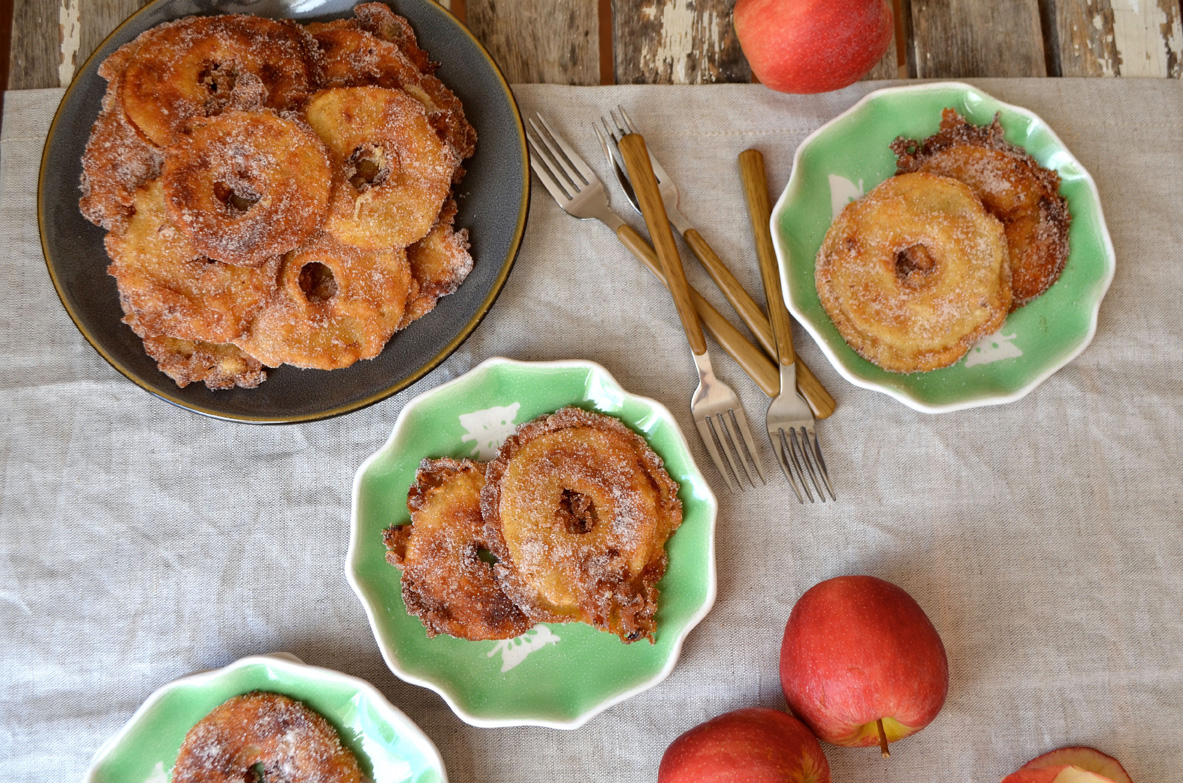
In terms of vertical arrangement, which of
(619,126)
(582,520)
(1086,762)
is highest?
(619,126)

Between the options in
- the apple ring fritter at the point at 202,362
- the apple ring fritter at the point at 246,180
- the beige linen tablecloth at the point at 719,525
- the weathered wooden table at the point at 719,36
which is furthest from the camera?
the weathered wooden table at the point at 719,36

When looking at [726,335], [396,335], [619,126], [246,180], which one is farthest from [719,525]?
[246,180]

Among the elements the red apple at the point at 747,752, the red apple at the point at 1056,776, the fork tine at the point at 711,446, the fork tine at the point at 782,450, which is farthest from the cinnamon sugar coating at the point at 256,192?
the red apple at the point at 1056,776

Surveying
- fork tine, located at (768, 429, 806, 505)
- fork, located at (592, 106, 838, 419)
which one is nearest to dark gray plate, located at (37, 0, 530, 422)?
Result: fork, located at (592, 106, 838, 419)

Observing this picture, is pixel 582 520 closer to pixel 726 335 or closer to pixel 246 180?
pixel 726 335

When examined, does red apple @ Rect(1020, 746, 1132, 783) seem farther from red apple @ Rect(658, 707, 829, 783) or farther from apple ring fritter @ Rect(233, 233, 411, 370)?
apple ring fritter @ Rect(233, 233, 411, 370)

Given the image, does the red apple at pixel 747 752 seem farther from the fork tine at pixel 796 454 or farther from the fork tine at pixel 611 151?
the fork tine at pixel 611 151
